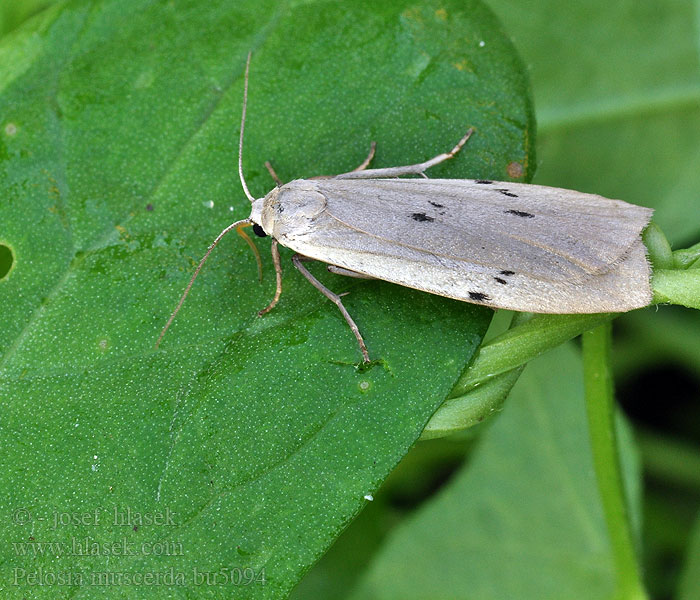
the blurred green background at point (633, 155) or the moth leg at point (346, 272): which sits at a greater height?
the moth leg at point (346, 272)

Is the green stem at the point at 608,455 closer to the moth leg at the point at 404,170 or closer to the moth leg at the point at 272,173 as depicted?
the moth leg at the point at 404,170

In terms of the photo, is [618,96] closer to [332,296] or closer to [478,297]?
[478,297]

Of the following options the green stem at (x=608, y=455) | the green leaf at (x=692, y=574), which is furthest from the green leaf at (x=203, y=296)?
the green leaf at (x=692, y=574)

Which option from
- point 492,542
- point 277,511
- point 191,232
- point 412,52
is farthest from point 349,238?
point 492,542

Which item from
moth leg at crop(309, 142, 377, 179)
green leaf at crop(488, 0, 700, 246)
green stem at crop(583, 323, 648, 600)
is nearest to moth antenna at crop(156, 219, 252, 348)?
moth leg at crop(309, 142, 377, 179)

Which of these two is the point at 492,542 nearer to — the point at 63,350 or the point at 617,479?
the point at 617,479

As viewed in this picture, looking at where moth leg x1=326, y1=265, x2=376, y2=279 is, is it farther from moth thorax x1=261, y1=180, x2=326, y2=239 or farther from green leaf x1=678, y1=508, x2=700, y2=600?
green leaf x1=678, y1=508, x2=700, y2=600
